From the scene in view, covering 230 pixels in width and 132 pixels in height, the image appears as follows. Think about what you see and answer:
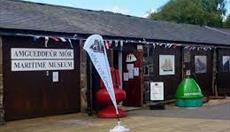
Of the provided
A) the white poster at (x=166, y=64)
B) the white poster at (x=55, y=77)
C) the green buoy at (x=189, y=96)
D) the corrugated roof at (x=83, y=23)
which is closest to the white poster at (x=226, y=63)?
the corrugated roof at (x=83, y=23)

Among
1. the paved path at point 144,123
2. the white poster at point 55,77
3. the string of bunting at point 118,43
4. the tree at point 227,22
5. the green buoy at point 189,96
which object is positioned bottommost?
the paved path at point 144,123

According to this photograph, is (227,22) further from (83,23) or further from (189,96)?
(83,23)

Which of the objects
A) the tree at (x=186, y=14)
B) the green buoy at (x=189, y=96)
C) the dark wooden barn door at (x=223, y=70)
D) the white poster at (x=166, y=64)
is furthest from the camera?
the tree at (x=186, y=14)

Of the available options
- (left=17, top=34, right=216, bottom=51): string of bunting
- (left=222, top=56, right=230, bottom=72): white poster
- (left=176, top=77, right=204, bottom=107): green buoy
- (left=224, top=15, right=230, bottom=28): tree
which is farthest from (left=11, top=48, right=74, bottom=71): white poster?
(left=224, top=15, right=230, bottom=28): tree

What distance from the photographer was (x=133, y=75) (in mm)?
20969

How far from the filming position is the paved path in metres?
14.1

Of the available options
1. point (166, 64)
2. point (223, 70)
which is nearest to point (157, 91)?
point (166, 64)

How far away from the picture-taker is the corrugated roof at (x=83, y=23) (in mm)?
16977

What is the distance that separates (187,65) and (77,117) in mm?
8855

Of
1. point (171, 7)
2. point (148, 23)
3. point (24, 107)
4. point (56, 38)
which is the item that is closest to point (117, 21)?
point (148, 23)

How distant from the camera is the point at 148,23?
1013 inches

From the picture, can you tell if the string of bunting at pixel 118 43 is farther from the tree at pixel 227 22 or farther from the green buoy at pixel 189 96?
the tree at pixel 227 22

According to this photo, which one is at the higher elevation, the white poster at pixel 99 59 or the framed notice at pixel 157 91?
the white poster at pixel 99 59

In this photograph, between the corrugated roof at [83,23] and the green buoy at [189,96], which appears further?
the green buoy at [189,96]
